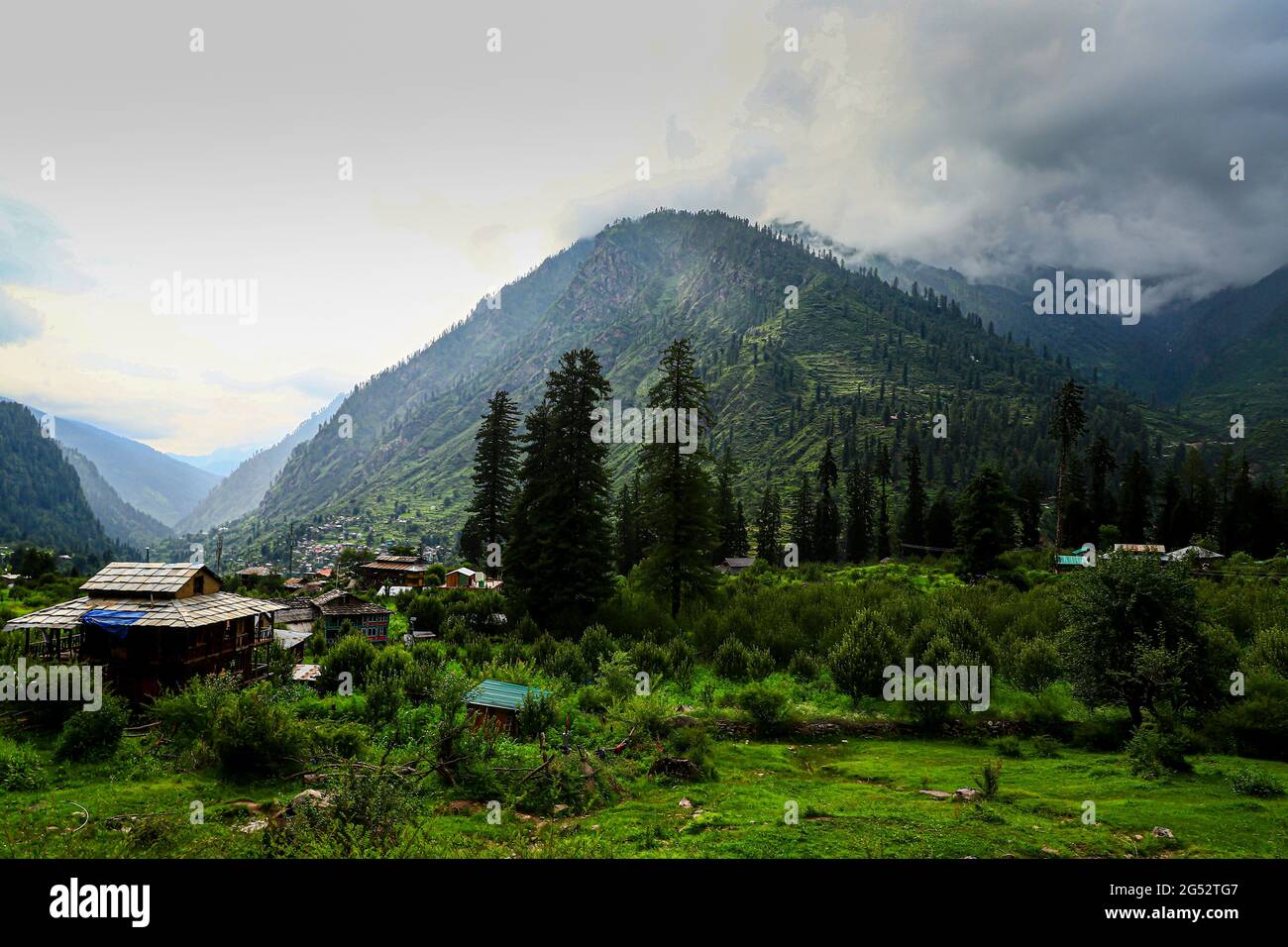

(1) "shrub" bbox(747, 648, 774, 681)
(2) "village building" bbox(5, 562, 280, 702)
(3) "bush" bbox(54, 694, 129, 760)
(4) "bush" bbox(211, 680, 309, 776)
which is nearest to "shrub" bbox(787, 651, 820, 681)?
(1) "shrub" bbox(747, 648, 774, 681)

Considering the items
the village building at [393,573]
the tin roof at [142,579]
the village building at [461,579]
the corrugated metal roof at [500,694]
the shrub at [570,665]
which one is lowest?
the village building at [393,573]

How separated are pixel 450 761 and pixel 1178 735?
20.5 m

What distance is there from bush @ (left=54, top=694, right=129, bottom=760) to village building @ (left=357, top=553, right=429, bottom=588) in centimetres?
4792

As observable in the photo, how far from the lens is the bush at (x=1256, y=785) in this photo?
1378cm

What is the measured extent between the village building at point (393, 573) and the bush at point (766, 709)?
5008 centimetres

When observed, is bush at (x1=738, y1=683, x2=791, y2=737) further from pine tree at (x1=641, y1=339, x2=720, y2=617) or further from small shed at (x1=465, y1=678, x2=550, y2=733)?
pine tree at (x1=641, y1=339, x2=720, y2=617)

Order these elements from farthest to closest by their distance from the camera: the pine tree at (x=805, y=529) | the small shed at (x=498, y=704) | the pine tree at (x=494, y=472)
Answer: the pine tree at (x=805, y=529)
the pine tree at (x=494, y=472)
the small shed at (x=498, y=704)

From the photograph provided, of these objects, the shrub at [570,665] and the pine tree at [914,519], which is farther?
the pine tree at [914,519]

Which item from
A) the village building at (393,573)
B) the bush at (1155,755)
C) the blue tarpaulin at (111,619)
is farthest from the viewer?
the village building at (393,573)

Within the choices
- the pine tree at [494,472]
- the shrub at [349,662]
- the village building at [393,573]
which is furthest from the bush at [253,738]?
the village building at [393,573]

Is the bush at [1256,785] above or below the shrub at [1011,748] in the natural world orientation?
above

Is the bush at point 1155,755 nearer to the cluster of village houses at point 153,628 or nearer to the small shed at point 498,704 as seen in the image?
the small shed at point 498,704

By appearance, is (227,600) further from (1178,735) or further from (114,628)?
(1178,735)
